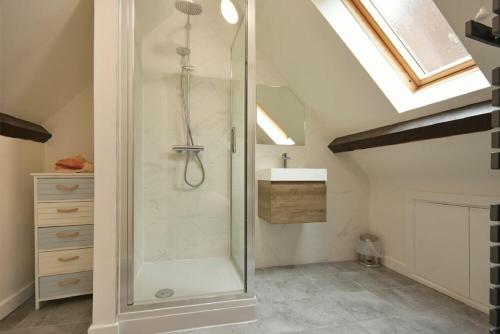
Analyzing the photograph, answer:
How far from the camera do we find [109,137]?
1.41m

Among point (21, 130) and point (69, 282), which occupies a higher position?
point (21, 130)

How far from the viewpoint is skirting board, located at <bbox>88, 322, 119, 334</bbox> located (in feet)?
4.40

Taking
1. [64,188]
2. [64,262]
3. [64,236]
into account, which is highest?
A: [64,188]

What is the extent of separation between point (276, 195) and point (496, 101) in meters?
1.56

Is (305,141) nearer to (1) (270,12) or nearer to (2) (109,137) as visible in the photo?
(1) (270,12)


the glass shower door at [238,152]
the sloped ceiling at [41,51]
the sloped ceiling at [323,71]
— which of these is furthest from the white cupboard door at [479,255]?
the sloped ceiling at [41,51]

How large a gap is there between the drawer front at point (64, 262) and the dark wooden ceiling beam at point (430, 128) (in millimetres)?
2300

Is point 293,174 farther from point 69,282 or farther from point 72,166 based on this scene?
point 69,282

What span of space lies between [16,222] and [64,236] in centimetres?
31

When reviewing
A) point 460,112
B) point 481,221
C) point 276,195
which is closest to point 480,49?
point 460,112

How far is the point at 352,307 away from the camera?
1.71 m

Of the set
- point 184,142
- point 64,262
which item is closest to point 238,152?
point 184,142

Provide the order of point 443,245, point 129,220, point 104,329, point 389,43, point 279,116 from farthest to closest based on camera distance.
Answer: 1. point 279,116
2. point 443,245
3. point 389,43
4. point 129,220
5. point 104,329

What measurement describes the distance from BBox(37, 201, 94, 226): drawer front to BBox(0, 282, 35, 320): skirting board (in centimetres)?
48
